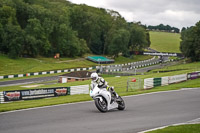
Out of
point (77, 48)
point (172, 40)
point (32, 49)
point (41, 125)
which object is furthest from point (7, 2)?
point (172, 40)

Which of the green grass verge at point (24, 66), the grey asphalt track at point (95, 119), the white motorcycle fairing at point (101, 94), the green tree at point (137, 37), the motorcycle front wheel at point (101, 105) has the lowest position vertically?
the green grass verge at point (24, 66)

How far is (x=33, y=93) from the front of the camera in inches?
977

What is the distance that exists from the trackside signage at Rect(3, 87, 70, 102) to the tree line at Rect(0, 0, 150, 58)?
4832 centimetres

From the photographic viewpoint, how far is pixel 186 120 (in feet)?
45.0

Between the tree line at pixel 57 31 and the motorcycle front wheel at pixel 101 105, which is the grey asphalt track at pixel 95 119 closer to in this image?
the motorcycle front wheel at pixel 101 105

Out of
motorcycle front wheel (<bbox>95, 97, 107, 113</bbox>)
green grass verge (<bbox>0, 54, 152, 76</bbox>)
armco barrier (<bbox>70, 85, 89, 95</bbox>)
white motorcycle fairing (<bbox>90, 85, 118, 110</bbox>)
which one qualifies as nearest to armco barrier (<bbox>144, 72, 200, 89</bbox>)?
armco barrier (<bbox>70, 85, 89, 95</bbox>)

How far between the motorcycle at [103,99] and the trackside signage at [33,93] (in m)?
10.7

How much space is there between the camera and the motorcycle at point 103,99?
1453 cm

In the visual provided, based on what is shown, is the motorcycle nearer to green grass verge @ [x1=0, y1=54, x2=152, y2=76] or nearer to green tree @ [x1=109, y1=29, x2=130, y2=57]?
green grass verge @ [x1=0, y1=54, x2=152, y2=76]

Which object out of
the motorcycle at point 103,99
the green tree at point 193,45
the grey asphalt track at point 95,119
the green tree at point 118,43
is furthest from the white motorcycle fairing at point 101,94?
the green tree at point 118,43

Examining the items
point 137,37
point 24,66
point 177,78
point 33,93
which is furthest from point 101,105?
point 137,37

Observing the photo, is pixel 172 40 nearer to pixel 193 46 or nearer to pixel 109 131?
pixel 193 46

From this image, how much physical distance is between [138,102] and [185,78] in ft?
59.0

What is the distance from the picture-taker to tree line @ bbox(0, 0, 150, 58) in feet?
246
